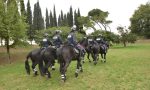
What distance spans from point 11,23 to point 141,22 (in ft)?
201

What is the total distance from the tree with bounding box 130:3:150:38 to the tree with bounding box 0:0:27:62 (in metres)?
57.8

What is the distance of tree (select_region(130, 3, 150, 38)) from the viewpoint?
9112 cm

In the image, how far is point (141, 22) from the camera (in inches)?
3659

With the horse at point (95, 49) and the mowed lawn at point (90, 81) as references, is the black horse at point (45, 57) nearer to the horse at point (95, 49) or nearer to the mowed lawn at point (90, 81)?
the mowed lawn at point (90, 81)

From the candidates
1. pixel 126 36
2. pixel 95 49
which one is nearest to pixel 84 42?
pixel 95 49

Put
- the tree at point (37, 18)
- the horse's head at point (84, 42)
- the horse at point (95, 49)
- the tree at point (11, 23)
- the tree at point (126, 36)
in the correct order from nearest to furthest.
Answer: the horse's head at point (84, 42)
the horse at point (95, 49)
the tree at point (11, 23)
the tree at point (126, 36)
the tree at point (37, 18)

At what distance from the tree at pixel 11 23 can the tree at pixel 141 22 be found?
57.8 m

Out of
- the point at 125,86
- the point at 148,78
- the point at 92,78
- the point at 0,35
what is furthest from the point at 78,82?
the point at 0,35

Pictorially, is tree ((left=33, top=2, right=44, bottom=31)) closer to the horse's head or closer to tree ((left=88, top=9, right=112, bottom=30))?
tree ((left=88, top=9, right=112, bottom=30))

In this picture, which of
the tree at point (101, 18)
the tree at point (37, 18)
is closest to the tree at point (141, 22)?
the tree at point (101, 18)

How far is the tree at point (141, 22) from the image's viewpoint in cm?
9112

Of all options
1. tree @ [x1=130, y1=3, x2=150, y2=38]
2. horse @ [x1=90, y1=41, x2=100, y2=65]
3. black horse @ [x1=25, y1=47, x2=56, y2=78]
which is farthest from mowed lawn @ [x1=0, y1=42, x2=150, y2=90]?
tree @ [x1=130, y1=3, x2=150, y2=38]

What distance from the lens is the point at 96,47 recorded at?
84.5 ft

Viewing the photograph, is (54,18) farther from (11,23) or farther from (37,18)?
(11,23)
